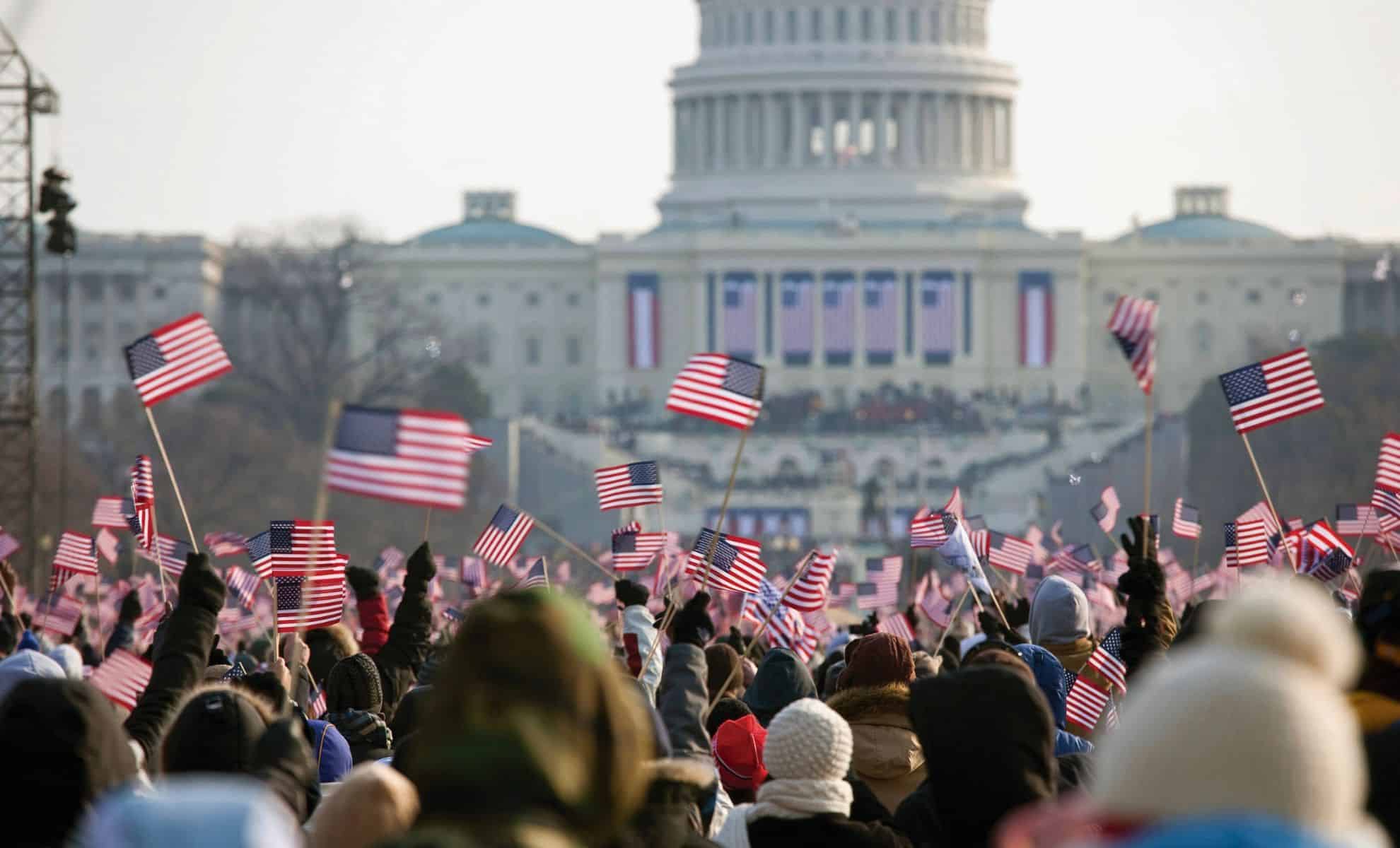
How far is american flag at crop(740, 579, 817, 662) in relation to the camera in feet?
61.6

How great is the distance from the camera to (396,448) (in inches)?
368

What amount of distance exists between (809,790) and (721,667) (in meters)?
3.90

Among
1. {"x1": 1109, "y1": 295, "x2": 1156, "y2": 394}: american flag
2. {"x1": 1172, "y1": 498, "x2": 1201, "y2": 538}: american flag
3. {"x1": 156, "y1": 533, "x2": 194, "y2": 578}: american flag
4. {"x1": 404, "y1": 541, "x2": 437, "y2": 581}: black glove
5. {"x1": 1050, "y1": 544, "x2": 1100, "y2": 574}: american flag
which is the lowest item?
{"x1": 1050, "y1": 544, "x2": 1100, "y2": 574}: american flag

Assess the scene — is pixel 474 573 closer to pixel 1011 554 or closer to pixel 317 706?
pixel 1011 554

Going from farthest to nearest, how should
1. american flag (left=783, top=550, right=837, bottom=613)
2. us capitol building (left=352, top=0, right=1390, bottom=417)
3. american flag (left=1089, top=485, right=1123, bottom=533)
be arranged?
us capitol building (left=352, top=0, right=1390, bottom=417), american flag (left=1089, top=485, right=1123, bottom=533), american flag (left=783, top=550, right=837, bottom=613)

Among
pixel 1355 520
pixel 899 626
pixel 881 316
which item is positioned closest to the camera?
pixel 899 626

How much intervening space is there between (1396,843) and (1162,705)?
2.40 meters

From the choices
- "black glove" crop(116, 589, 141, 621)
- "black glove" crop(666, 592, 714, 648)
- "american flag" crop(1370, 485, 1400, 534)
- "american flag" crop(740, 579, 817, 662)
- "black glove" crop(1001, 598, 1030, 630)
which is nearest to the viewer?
"black glove" crop(666, 592, 714, 648)

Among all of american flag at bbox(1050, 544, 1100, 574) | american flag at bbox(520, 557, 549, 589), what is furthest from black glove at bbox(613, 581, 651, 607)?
american flag at bbox(1050, 544, 1100, 574)

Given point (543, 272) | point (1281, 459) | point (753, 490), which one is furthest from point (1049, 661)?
point (543, 272)

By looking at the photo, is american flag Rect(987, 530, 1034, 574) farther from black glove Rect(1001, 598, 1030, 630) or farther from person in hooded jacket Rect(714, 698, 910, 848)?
person in hooded jacket Rect(714, 698, 910, 848)

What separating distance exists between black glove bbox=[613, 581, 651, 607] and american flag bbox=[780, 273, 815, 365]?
12126 cm

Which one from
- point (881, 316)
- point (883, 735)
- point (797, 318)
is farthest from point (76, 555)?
point (881, 316)

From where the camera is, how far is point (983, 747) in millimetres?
6844
